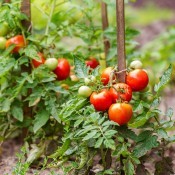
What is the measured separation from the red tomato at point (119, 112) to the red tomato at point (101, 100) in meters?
0.03

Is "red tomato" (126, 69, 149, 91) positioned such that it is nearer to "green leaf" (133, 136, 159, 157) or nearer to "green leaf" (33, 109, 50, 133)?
"green leaf" (133, 136, 159, 157)


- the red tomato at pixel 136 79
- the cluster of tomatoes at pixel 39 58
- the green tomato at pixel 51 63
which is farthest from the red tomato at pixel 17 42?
the red tomato at pixel 136 79

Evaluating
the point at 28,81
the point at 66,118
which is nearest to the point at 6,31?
the point at 28,81

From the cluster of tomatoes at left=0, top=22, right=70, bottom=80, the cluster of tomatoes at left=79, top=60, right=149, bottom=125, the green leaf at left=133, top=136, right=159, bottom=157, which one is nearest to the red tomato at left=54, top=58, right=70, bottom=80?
the cluster of tomatoes at left=0, top=22, right=70, bottom=80

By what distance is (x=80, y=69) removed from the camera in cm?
216

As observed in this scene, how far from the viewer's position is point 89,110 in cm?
197

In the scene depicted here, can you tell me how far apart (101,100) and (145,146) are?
0.95 feet

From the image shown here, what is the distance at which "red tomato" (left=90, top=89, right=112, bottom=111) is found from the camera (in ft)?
6.51

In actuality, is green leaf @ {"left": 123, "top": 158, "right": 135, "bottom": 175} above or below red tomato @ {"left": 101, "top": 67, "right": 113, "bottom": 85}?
below

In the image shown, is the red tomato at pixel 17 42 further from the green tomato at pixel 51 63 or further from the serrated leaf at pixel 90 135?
the serrated leaf at pixel 90 135

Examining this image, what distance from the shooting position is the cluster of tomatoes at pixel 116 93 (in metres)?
1.98

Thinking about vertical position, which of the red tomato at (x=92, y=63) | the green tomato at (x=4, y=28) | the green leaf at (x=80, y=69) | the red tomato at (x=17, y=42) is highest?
the green tomato at (x=4, y=28)

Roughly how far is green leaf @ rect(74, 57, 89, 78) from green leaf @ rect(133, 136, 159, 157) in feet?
1.32

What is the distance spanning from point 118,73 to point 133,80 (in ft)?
0.25
